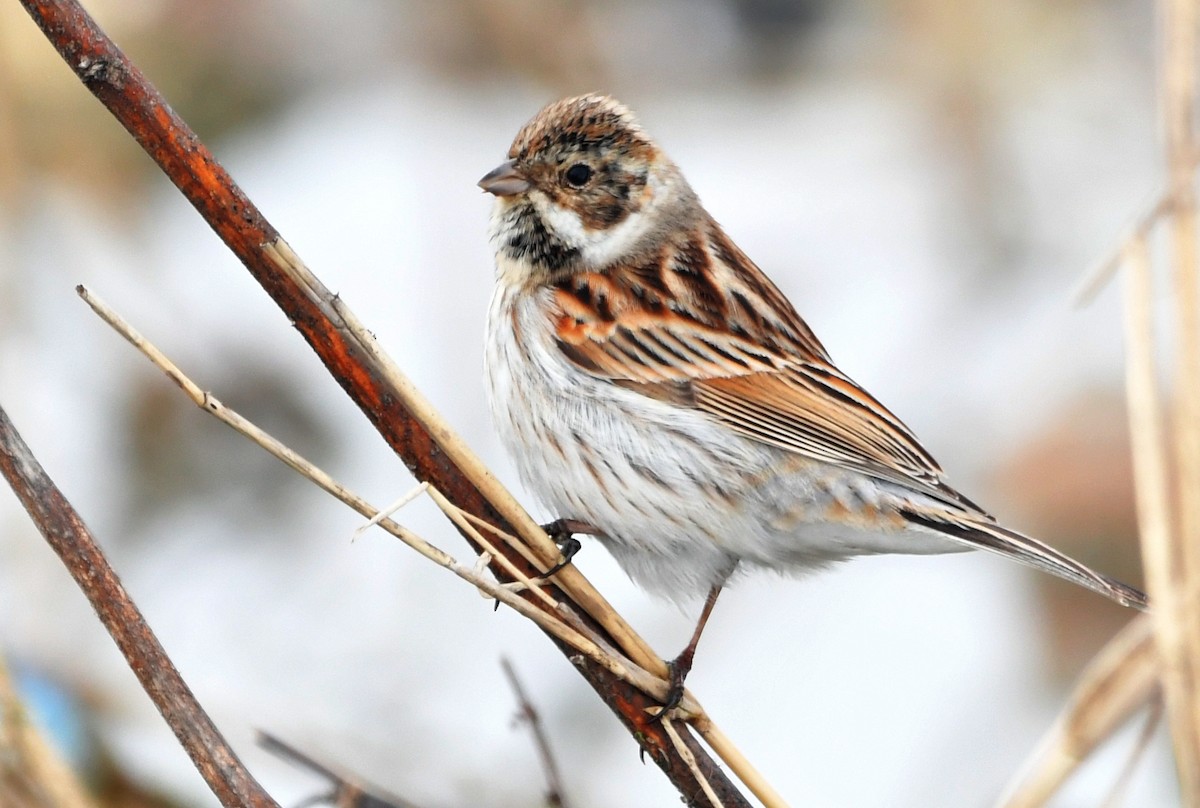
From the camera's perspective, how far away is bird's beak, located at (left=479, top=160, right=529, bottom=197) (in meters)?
3.33

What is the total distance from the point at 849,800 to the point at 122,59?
3550mm

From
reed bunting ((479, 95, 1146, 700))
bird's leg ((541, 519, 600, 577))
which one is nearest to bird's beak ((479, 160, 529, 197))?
reed bunting ((479, 95, 1146, 700))

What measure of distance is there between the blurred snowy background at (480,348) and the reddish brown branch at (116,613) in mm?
1391

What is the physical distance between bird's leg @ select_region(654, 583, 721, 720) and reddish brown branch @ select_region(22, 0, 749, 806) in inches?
1.6

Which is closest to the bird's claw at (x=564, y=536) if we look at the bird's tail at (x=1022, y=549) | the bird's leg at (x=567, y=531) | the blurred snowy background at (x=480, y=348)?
the bird's leg at (x=567, y=531)

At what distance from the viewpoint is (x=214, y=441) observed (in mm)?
5809

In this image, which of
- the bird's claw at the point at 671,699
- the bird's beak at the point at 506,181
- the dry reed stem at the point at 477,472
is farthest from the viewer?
the bird's beak at the point at 506,181

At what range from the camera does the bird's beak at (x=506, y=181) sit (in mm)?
3330

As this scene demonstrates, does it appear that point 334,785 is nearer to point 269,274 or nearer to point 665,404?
point 269,274

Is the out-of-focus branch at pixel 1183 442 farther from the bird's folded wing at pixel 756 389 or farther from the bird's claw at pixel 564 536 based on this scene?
the bird's claw at pixel 564 536

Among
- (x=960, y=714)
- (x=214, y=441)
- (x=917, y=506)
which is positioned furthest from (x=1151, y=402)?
(x=214, y=441)

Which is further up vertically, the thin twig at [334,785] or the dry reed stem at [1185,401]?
the thin twig at [334,785]

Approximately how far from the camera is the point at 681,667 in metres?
2.75

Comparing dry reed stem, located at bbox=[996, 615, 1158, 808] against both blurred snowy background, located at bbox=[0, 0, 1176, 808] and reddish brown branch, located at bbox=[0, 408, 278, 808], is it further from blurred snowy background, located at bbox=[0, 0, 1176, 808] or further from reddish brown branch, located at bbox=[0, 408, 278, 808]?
blurred snowy background, located at bbox=[0, 0, 1176, 808]
